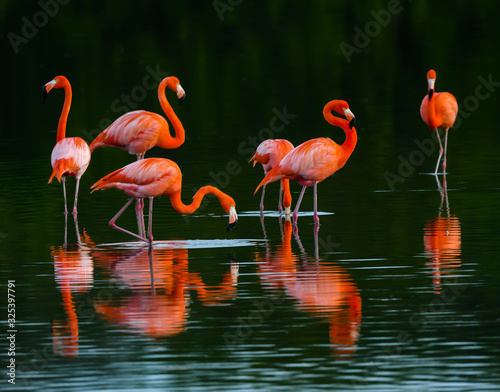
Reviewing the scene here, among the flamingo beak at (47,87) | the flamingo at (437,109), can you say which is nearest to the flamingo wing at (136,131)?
the flamingo beak at (47,87)

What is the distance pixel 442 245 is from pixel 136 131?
15.2ft

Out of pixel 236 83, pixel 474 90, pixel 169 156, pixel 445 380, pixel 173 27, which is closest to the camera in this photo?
pixel 445 380

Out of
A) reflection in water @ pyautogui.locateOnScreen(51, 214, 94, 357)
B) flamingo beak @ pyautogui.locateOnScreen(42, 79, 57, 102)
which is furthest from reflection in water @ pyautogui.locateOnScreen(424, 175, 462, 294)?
flamingo beak @ pyautogui.locateOnScreen(42, 79, 57, 102)

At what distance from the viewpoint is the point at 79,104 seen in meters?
26.2

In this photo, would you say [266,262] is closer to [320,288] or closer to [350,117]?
[320,288]

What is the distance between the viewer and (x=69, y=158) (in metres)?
13.7

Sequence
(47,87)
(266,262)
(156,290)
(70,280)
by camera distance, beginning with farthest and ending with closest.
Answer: (47,87) → (266,262) → (70,280) → (156,290)

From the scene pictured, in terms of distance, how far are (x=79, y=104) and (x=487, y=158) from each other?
11914mm

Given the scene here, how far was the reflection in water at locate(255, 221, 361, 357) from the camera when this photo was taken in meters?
7.73

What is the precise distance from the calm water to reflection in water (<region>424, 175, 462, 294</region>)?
0.09 ft

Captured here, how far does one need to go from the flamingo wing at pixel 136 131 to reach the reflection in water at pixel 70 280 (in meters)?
1.48

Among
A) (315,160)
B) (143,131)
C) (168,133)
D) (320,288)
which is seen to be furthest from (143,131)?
(320,288)

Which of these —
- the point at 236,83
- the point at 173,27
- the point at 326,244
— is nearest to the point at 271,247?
the point at 326,244

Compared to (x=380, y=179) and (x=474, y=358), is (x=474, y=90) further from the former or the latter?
(x=474, y=358)
